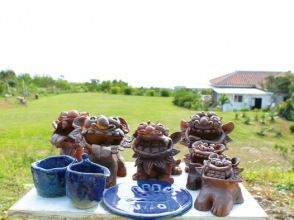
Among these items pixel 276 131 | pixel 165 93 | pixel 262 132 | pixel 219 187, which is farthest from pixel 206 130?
pixel 165 93

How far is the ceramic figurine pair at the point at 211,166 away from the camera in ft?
5.25

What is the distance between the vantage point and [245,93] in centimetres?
1920

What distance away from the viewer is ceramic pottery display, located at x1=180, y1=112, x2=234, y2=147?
201 centimetres

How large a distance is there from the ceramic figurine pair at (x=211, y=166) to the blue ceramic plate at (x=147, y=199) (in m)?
0.09

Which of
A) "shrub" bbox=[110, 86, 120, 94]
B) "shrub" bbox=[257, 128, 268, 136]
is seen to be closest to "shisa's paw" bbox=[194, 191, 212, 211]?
"shrub" bbox=[257, 128, 268, 136]

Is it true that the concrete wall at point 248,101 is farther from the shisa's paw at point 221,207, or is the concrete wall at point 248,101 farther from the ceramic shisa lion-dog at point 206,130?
the shisa's paw at point 221,207

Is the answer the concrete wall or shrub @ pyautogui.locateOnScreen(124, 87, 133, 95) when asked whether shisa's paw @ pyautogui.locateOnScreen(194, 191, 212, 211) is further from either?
shrub @ pyautogui.locateOnScreen(124, 87, 133, 95)

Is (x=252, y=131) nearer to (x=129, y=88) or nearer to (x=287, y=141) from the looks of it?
(x=287, y=141)

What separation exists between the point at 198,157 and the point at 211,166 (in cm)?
24

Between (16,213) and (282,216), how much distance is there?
7.18ft

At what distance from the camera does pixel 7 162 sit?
173 inches

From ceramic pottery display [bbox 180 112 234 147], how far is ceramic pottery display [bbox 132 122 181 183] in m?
0.16

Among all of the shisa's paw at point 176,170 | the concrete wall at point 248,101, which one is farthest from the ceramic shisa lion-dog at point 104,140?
the concrete wall at point 248,101

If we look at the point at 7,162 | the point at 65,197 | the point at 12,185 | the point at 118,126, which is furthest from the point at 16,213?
the point at 7,162
